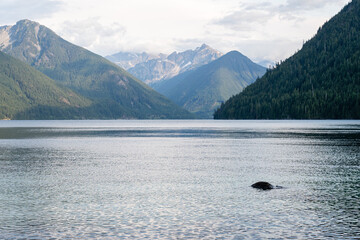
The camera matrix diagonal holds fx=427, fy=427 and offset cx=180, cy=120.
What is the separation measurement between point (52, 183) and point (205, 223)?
23.5 meters

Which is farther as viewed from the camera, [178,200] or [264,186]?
[264,186]

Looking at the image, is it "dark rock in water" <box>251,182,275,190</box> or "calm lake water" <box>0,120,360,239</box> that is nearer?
"calm lake water" <box>0,120,360,239</box>

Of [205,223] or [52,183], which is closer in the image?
[205,223]

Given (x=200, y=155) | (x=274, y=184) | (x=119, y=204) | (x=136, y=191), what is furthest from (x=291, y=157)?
(x=119, y=204)

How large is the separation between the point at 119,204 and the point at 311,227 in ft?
50.6

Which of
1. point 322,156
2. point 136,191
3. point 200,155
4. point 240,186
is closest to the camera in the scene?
point 136,191

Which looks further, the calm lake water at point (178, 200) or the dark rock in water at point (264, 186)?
the dark rock in water at point (264, 186)

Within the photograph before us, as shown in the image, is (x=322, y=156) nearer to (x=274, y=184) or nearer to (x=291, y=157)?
(x=291, y=157)

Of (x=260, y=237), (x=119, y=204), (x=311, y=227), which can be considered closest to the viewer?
(x=260, y=237)

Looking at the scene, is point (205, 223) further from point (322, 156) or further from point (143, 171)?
point (322, 156)

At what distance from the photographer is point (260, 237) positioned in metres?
25.5

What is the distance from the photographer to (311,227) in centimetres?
2775

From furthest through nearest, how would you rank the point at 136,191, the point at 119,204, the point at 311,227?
the point at 136,191 → the point at 119,204 → the point at 311,227

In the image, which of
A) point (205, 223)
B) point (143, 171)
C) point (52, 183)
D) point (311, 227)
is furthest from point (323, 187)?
point (52, 183)
